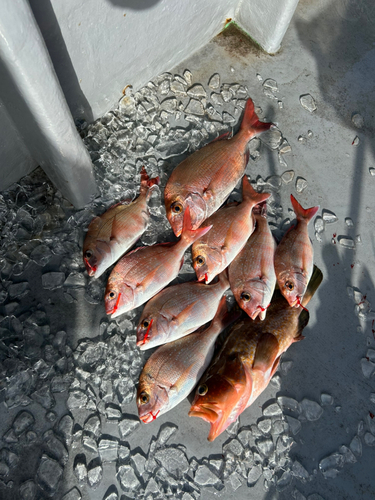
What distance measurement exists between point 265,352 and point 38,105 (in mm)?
1608

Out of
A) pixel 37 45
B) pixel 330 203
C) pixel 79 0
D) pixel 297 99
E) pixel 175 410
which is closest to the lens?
pixel 37 45

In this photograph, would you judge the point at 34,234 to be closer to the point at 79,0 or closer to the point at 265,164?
the point at 79,0

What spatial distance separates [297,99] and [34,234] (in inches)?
86.1

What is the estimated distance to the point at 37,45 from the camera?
59.9 inches

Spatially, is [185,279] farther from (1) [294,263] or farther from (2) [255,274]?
(1) [294,263]

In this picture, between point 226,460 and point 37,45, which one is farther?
point 226,460

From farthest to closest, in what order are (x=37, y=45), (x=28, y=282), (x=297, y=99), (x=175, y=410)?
(x=297, y=99), (x=28, y=282), (x=175, y=410), (x=37, y=45)

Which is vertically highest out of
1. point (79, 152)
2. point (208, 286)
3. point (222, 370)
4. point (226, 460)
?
point (79, 152)

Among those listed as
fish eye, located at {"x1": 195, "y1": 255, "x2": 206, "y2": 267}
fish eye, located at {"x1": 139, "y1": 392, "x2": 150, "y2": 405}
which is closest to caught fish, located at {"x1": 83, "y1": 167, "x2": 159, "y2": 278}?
fish eye, located at {"x1": 195, "y1": 255, "x2": 206, "y2": 267}

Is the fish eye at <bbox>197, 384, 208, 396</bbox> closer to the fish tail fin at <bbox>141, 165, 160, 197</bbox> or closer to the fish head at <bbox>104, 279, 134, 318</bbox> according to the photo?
the fish head at <bbox>104, 279, 134, 318</bbox>

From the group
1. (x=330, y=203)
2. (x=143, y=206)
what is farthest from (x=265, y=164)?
(x=143, y=206)

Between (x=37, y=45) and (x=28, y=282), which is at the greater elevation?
(x=37, y=45)

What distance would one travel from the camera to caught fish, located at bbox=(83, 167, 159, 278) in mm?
2131

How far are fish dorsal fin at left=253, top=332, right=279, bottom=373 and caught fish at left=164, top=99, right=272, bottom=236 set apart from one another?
2.39 ft
